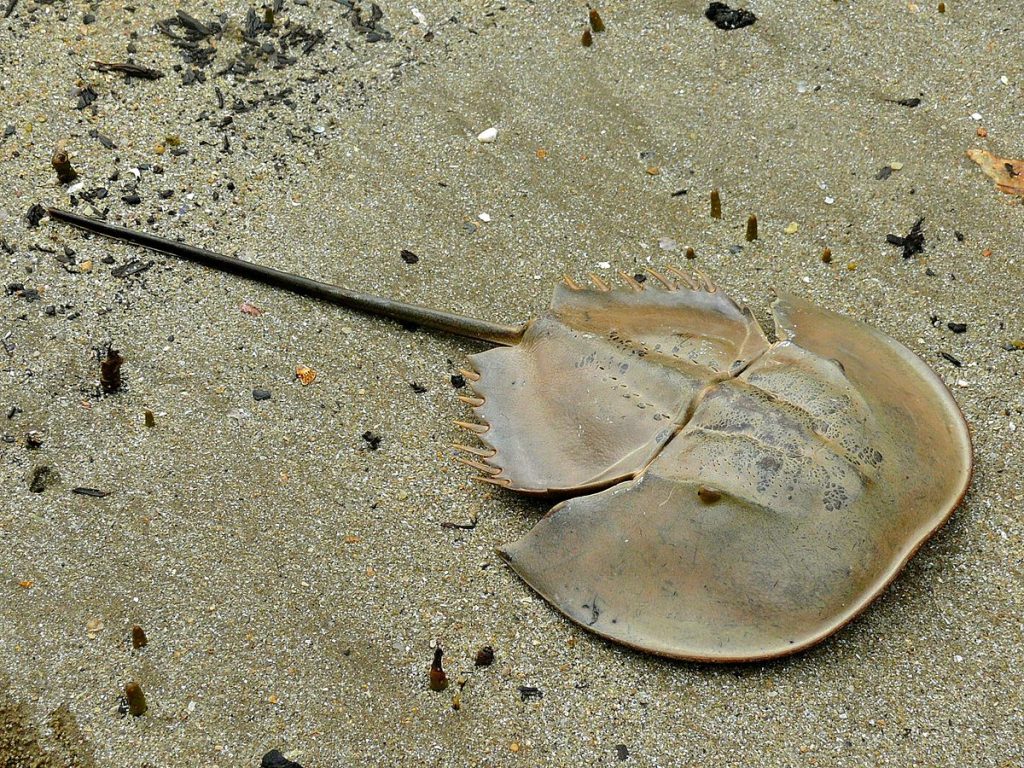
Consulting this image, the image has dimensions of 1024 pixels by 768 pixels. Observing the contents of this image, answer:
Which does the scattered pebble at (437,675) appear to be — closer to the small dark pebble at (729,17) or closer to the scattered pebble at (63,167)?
the scattered pebble at (63,167)

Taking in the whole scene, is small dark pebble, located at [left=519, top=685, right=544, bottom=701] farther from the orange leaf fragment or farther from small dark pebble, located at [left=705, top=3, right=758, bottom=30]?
small dark pebble, located at [left=705, top=3, right=758, bottom=30]

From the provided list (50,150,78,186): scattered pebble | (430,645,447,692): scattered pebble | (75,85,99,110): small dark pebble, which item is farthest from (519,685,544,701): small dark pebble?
(75,85,99,110): small dark pebble

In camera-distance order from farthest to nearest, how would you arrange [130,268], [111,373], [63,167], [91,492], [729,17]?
[729,17], [63,167], [130,268], [111,373], [91,492]

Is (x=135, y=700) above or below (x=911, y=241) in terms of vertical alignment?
below

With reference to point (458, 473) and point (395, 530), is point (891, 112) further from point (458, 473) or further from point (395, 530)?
point (395, 530)

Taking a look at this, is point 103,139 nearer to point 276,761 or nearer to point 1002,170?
point 276,761

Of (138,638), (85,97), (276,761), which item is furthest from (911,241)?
(85,97)

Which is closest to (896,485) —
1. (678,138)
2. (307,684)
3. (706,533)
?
(706,533)
